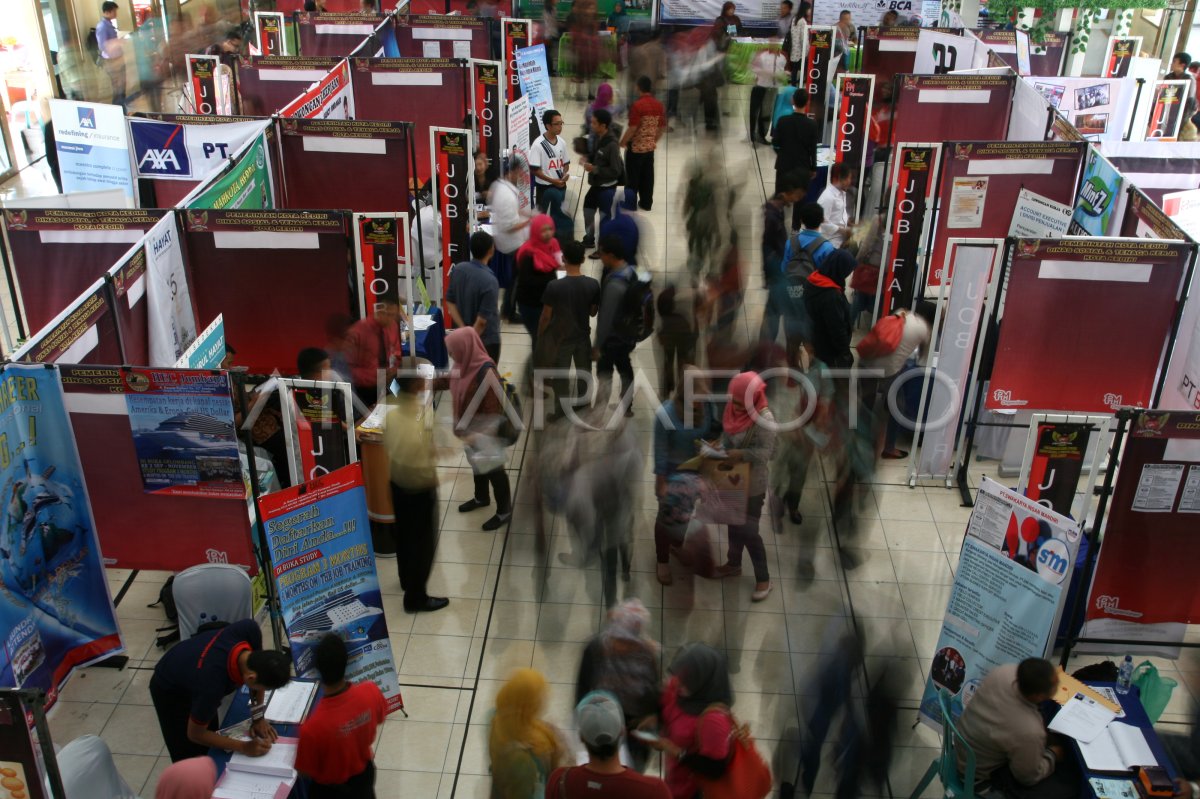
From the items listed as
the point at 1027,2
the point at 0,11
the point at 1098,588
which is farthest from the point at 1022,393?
the point at 0,11

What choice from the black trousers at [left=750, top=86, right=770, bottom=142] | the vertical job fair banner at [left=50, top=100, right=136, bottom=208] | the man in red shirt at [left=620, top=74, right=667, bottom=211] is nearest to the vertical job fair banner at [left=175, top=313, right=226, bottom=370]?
the vertical job fair banner at [left=50, top=100, right=136, bottom=208]

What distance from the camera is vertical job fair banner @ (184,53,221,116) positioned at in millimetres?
11438

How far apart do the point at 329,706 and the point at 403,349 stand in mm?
3729

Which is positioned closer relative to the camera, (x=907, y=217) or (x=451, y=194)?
(x=907, y=217)

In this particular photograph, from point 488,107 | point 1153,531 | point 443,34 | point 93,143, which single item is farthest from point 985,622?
point 443,34

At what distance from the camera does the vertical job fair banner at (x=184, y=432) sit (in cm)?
524

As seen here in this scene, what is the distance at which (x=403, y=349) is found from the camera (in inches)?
312

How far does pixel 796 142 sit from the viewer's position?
11.3 metres

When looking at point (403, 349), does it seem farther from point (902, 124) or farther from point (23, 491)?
point (902, 124)

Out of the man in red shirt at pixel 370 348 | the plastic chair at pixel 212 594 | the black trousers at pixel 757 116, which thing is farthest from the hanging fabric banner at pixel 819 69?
the plastic chair at pixel 212 594

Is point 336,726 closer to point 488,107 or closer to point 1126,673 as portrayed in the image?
point 1126,673

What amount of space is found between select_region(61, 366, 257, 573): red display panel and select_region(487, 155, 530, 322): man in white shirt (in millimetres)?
4166

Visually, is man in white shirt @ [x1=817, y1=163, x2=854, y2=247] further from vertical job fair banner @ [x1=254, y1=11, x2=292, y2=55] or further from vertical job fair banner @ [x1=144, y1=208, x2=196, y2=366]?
vertical job fair banner @ [x1=254, y1=11, x2=292, y2=55]

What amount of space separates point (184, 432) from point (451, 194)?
4.53 m
